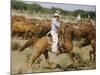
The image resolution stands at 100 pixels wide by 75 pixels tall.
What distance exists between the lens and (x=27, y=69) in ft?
Result: 7.25

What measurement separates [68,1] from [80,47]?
61cm

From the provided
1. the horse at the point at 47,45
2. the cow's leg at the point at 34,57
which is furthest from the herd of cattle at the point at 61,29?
the cow's leg at the point at 34,57

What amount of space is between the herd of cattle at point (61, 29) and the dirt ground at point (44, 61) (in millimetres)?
81

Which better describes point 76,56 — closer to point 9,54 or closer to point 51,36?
point 51,36

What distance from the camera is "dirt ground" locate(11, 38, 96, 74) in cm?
216

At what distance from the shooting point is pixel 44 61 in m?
2.29

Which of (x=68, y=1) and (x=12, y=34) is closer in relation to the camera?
(x=12, y=34)

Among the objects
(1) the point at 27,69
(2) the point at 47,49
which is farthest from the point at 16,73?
(2) the point at 47,49

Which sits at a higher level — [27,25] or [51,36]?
[27,25]

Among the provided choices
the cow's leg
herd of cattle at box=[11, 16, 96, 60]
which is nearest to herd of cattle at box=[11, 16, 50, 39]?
herd of cattle at box=[11, 16, 96, 60]

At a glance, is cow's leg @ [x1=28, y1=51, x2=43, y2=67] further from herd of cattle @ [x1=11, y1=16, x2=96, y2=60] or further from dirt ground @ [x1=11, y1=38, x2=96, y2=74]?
herd of cattle @ [x1=11, y1=16, x2=96, y2=60]

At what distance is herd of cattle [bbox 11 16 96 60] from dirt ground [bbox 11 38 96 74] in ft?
0.27

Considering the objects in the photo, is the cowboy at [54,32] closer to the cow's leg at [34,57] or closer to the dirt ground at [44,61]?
the dirt ground at [44,61]

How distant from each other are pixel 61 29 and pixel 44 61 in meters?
0.45
